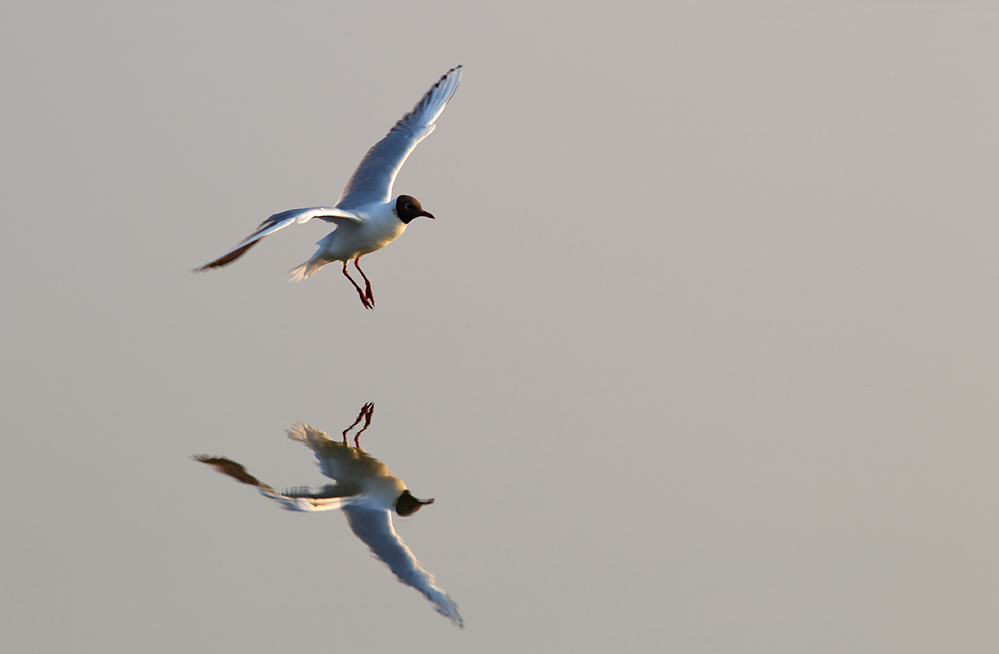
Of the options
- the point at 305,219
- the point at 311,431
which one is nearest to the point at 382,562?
the point at 311,431

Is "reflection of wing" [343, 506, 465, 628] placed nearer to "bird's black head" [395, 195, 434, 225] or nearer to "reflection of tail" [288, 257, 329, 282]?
"bird's black head" [395, 195, 434, 225]

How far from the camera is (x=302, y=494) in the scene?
4.54 m

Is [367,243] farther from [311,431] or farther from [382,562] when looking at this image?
[382,562]

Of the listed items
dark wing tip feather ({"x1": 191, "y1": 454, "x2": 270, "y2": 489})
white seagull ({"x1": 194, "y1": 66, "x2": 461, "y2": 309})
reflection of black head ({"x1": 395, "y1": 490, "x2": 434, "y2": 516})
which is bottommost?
dark wing tip feather ({"x1": 191, "y1": 454, "x2": 270, "y2": 489})

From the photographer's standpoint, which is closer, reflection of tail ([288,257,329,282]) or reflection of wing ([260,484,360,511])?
reflection of wing ([260,484,360,511])

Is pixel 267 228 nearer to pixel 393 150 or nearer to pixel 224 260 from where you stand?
pixel 224 260

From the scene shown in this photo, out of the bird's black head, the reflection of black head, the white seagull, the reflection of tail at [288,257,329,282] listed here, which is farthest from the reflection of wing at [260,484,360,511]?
the reflection of tail at [288,257,329,282]

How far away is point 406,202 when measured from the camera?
661 cm

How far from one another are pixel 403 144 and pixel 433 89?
748 mm

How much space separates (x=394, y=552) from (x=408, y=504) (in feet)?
1.48

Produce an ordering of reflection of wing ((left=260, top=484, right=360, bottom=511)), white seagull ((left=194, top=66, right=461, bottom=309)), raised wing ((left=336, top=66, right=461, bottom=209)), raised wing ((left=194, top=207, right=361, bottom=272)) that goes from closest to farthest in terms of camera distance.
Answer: reflection of wing ((left=260, top=484, right=360, bottom=511)), raised wing ((left=194, top=207, right=361, bottom=272)), white seagull ((left=194, top=66, right=461, bottom=309)), raised wing ((left=336, top=66, right=461, bottom=209))

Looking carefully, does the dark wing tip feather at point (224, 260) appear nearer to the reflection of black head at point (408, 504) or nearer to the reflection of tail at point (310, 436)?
the reflection of tail at point (310, 436)

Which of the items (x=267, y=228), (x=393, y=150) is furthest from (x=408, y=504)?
(x=393, y=150)

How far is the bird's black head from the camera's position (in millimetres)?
6617
